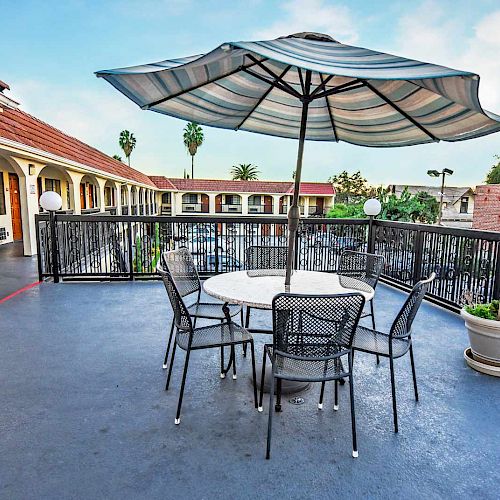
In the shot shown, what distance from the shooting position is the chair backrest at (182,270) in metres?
2.91

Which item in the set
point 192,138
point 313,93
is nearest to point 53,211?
point 313,93

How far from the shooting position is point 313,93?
2656 mm

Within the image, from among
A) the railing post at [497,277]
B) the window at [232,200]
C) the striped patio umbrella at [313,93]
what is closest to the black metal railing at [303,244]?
the railing post at [497,277]

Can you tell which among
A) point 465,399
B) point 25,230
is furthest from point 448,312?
point 25,230

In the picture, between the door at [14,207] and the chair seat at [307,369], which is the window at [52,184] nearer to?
the door at [14,207]

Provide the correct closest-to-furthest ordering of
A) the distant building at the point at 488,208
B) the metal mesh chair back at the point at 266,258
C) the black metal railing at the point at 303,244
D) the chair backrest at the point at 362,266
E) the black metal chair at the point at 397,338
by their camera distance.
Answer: the black metal chair at the point at 397,338
the chair backrest at the point at 362,266
the metal mesh chair back at the point at 266,258
the black metal railing at the point at 303,244
the distant building at the point at 488,208

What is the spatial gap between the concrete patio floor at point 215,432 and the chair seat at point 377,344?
0.41m

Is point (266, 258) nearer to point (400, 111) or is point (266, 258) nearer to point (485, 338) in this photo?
point (400, 111)

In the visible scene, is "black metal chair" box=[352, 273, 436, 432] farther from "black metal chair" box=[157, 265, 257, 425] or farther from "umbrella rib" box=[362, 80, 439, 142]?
"umbrella rib" box=[362, 80, 439, 142]

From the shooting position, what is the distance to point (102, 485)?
5.47 feet

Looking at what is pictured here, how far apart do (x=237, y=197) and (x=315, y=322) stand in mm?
31160

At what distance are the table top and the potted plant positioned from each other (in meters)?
0.98

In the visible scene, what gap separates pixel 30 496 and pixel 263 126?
3.79 meters

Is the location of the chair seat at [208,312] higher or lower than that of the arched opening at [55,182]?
lower
